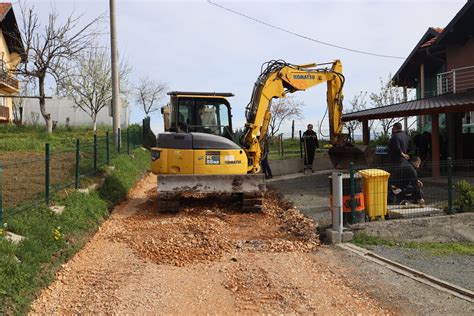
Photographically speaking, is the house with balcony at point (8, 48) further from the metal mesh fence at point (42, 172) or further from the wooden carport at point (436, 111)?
the wooden carport at point (436, 111)

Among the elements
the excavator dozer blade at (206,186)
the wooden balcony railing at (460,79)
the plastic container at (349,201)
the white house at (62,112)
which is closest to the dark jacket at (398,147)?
the plastic container at (349,201)

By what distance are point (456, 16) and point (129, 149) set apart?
43.9ft

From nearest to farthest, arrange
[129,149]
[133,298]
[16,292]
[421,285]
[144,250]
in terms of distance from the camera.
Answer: [16,292] → [133,298] → [421,285] → [144,250] → [129,149]

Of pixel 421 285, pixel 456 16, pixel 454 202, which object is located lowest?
pixel 421 285

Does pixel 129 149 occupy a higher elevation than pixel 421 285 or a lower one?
higher

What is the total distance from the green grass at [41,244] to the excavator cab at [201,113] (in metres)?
2.49

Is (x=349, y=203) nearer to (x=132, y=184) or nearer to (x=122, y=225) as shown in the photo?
(x=122, y=225)

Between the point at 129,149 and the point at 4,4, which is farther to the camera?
the point at 4,4

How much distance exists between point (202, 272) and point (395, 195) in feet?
16.6

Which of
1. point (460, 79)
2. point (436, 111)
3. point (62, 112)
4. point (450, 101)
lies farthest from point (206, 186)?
point (62, 112)

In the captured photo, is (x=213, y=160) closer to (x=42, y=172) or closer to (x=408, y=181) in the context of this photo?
(x=42, y=172)

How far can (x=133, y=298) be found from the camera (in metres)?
5.55

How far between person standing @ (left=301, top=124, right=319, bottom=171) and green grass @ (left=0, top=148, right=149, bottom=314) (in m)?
9.02

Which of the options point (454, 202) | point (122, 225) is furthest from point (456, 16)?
point (122, 225)
